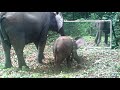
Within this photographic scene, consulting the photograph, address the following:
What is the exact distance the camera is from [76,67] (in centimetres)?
494

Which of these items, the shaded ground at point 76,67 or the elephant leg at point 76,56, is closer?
the shaded ground at point 76,67

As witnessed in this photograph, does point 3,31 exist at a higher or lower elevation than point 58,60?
higher

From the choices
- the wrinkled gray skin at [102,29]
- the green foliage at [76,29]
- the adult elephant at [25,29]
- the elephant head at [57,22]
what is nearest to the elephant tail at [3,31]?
the adult elephant at [25,29]

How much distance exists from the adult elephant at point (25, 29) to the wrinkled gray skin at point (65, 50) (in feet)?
0.40

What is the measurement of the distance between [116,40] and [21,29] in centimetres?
142

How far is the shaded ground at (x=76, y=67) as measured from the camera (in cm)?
480

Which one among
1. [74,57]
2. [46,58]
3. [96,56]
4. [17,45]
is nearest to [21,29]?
[17,45]

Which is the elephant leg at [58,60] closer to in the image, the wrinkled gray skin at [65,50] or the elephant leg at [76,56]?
the wrinkled gray skin at [65,50]

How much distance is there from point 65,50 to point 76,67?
0.30m

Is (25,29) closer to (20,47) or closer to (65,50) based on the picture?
(20,47)

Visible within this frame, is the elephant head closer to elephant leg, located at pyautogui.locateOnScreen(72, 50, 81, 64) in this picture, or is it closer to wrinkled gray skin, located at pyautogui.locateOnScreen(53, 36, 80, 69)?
wrinkled gray skin, located at pyautogui.locateOnScreen(53, 36, 80, 69)

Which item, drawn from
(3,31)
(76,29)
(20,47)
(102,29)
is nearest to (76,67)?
(76,29)
